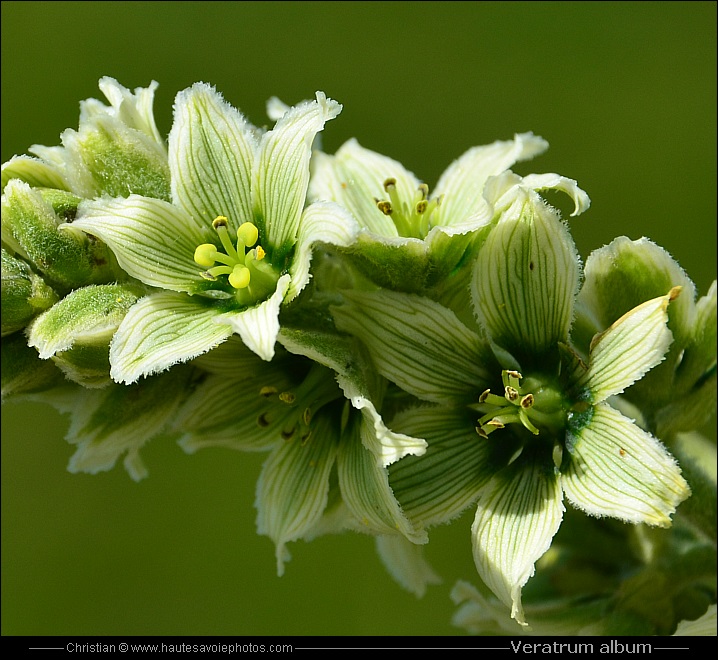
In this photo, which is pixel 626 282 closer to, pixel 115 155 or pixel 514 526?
pixel 514 526

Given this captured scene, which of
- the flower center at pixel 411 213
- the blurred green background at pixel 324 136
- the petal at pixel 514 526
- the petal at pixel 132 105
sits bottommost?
the blurred green background at pixel 324 136

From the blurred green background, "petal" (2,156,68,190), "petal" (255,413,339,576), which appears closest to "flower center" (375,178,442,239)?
"petal" (255,413,339,576)

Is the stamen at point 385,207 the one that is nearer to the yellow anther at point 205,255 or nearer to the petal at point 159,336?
the yellow anther at point 205,255

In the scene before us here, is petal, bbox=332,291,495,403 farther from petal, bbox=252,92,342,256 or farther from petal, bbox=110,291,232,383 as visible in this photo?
petal, bbox=110,291,232,383

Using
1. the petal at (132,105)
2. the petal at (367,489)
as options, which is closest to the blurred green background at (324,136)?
the petal at (367,489)

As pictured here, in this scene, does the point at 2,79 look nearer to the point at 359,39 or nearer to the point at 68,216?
the point at 359,39

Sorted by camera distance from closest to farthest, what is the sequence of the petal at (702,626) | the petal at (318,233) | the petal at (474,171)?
the petal at (318,233) → the petal at (702,626) → the petal at (474,171)
